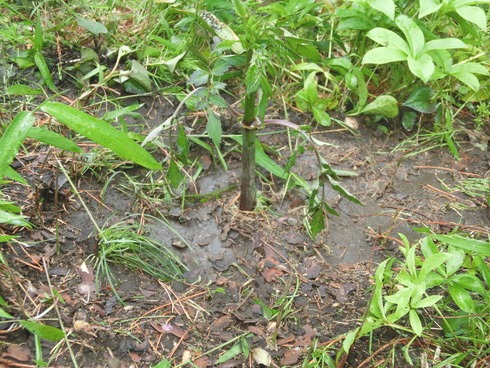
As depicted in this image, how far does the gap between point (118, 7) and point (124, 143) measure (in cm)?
149

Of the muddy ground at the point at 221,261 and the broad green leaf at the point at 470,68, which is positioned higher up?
the broad green leaf at the point at 470,68

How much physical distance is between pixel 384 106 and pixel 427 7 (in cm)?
45

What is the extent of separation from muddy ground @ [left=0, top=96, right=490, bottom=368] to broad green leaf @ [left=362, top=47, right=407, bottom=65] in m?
0.43

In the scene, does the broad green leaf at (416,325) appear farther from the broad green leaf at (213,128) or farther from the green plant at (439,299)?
the broad green leaf at (213,128)

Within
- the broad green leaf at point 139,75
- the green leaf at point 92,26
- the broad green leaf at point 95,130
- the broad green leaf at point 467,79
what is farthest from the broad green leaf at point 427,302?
the green leaf at point 92,26

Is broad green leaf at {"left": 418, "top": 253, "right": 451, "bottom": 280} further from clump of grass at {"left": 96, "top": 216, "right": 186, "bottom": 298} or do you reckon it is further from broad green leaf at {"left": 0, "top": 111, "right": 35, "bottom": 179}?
broad green leaf at {"left": 0, "top": 111, "right": 35, "bottom": 179}

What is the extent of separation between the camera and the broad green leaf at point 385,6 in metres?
2.26

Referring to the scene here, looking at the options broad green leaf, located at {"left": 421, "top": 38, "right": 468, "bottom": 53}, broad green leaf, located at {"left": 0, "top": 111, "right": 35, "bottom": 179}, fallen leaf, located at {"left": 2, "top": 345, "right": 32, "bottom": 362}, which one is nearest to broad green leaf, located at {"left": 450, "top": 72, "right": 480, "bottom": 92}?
broad green leaf, located at {"left": 421, "top": 38, "right": 468, "bottom": 53}

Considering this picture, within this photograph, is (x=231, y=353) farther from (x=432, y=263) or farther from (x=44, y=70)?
(x=44, y=70)

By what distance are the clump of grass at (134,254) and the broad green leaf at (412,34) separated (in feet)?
4.03

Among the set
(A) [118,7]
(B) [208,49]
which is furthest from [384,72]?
(A) [118,7]

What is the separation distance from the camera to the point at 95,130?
4.95 feet

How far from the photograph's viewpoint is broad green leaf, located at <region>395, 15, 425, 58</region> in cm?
221

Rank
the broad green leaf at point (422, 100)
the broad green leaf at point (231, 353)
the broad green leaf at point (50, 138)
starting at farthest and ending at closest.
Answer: the broad green leaf at point (422, 100) → the broad green leaf at point (231, 353) → the broad green leaf at point (50, 138)
